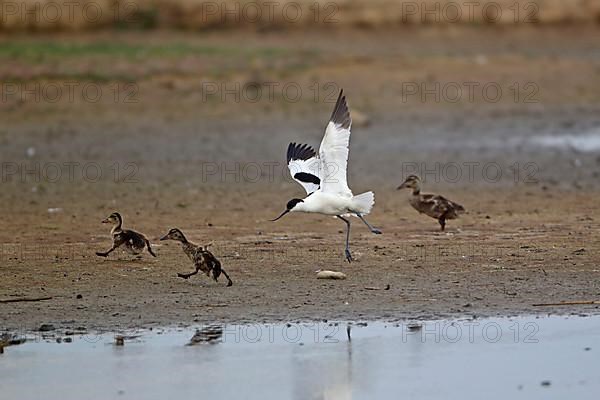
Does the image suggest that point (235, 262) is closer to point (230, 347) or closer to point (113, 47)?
point (230, 347)

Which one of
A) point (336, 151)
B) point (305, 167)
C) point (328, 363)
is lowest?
point (328, 363)

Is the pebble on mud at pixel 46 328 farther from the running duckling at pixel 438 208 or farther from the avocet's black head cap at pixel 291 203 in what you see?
the running duckling at pixel 438 208

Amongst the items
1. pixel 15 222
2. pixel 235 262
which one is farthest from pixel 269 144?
pixel 235 262

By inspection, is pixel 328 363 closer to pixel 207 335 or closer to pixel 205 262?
pixel 207 335

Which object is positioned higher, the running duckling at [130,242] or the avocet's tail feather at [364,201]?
the avocet's tail feather at [364,201]

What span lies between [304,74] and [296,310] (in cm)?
1369

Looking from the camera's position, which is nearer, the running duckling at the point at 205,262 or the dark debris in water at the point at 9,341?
the dark debris in water at the point at 9,341

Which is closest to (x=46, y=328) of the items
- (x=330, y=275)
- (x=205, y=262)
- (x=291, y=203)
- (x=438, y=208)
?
(x=205, y=262)

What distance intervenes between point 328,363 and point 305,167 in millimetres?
4168

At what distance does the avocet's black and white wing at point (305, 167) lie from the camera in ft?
40.5

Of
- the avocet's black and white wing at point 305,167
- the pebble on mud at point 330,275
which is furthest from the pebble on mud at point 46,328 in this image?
the avocet's black and white wing at point 305,167

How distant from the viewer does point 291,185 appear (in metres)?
16.8

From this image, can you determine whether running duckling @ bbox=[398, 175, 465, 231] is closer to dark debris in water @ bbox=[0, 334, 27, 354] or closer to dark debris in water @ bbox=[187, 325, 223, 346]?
dark debris in water @ bbox=[187, 325, 223, 346]

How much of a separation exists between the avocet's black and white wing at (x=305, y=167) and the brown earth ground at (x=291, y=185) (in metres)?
0.62
